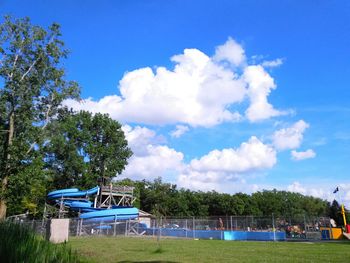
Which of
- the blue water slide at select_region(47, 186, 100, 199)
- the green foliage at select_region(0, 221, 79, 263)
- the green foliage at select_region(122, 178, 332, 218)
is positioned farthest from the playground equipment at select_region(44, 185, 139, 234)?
the green foliage at select_region(0, 221, 79, 263)

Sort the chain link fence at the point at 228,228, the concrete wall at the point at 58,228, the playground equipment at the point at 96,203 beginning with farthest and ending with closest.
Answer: the playground equipment at the point at 96,203, the chain link fence at the point at 228,228, the concrete wall at the point at 58,228

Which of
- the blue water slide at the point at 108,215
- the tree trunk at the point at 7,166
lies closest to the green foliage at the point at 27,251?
the tree trunk at the point at 7,166

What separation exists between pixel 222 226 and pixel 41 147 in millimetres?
22471

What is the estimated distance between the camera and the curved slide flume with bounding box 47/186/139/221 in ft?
152

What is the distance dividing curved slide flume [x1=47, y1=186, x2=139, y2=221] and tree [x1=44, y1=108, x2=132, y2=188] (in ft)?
49.1

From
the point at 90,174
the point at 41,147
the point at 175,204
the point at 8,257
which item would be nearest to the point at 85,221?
the point at 41,147

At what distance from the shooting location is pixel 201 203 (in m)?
111

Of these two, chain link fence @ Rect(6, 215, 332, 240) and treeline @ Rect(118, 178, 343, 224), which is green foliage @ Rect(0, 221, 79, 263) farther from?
treeline @ Rect(118, 178, 343, 224)

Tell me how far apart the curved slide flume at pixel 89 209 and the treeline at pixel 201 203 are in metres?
38.3

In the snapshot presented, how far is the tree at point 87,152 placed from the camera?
69.8 m

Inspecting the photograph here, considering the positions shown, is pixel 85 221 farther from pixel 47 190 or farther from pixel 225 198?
pixel 225 198

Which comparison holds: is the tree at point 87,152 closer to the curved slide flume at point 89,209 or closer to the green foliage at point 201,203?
the curved slide flume at point 89,209

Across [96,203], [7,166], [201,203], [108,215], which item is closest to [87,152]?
[96,203]

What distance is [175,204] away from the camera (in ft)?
335
